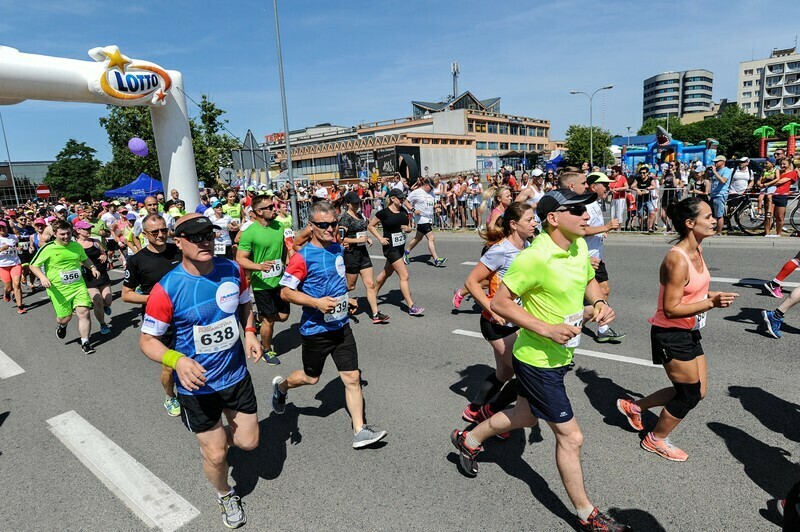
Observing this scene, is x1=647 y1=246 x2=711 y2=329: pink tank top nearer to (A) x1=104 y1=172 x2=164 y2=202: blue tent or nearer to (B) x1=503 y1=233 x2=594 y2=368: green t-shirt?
(B) x1=503 y1=233 x2=594 y2=368: green t-shirt

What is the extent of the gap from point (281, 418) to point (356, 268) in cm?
319

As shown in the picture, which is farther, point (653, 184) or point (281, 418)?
point (653, 184)

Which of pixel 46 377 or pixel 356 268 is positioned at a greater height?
pixel 356 268

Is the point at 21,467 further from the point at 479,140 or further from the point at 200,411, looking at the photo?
the point at 479,140

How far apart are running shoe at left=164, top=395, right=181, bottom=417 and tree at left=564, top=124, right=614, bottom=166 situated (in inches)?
2719

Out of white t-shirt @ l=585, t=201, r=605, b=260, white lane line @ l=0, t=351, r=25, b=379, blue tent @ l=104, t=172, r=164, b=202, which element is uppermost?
blue tent @ l=104, t=172, r=164, b=202

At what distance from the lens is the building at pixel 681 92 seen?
16488 centimetres

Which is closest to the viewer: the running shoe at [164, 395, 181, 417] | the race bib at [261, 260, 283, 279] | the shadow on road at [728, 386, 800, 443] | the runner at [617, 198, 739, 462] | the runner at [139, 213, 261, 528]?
the runner at [139, 213, 261, 528]

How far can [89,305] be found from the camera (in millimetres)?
7215

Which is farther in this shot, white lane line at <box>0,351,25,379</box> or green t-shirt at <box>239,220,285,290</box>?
white lane line at <box>0,351,25,379</box>

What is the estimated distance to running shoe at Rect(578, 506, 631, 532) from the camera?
2.66 meters

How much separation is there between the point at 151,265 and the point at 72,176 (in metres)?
99.2

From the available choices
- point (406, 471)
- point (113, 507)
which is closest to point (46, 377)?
point (113, 507)

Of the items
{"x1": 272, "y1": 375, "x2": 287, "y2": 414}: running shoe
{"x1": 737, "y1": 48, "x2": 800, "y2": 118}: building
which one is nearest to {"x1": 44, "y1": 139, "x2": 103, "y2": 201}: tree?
{"x1": 272, "y1": 375, "x2": 287, "y2": 414}: running shoe
